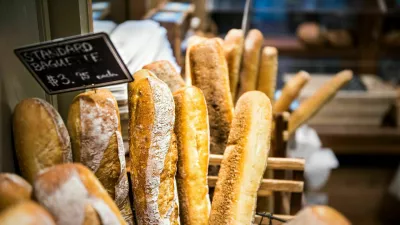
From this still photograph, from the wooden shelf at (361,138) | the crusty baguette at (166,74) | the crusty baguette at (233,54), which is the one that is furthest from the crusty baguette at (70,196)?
the wooden shelf at (361,138)

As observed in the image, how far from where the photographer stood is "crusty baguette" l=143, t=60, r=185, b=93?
965 millimetres

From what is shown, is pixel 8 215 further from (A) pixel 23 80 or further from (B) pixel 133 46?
(B) pixel 133 46

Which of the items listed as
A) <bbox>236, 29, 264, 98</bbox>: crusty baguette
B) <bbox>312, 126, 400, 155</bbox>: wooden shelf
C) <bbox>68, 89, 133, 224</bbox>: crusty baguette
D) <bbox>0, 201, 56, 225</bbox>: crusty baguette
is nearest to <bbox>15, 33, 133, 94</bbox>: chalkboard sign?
<bbox>68, 89, 133, 224</bbox>: crusty baguette

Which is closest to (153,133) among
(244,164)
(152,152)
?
(152,152)

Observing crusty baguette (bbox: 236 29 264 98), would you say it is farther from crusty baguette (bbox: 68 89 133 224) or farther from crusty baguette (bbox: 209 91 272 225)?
crusty baguette (bbox: 68 89 133 224)

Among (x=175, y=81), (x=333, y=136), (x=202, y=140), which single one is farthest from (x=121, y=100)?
(x=333, y=136)

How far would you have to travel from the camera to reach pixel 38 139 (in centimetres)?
73

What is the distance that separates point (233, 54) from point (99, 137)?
0.51 meters

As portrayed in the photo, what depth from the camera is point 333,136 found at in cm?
253

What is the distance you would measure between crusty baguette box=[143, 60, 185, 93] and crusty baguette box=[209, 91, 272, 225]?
155 millimetres

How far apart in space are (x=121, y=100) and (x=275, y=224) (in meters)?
0.42

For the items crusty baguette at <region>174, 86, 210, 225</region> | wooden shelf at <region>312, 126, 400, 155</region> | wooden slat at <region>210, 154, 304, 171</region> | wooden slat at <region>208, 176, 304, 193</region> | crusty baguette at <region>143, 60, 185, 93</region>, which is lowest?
wooden shelf at <region>312, 126, 400, 155</region>

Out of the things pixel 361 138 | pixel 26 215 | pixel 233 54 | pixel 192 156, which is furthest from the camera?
pixel 361 138

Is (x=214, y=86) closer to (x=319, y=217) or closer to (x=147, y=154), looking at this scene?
(x=147, y=154)
